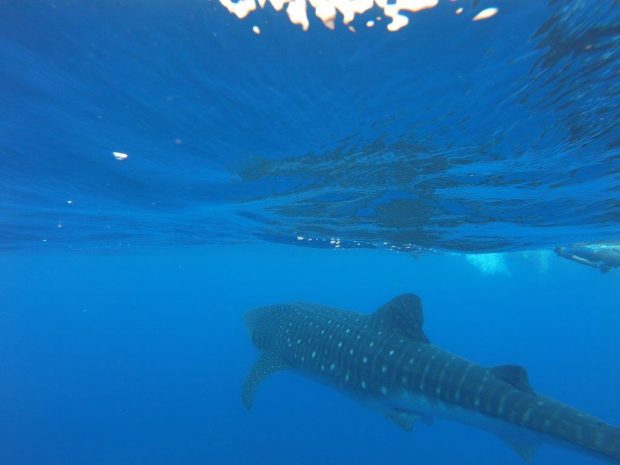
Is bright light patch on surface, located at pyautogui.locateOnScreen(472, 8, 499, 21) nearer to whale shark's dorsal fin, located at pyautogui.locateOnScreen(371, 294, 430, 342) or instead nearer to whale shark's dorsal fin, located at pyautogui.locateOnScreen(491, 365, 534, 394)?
whale shark's dorsal fin, located at pyautogui.locateOnScreen(371, 294, 430, 342)

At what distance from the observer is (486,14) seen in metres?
4.94

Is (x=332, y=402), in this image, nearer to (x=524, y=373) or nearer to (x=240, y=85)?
(x=524, y=373)

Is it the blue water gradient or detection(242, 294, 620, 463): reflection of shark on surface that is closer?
the blue water gradient

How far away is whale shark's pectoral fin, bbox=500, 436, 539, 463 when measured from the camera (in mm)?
6068

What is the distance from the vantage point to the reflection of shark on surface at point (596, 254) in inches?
885

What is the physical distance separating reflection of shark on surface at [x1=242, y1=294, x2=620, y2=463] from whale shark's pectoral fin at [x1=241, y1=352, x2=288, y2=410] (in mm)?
30

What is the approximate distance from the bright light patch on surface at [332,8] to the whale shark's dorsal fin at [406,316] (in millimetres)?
5215

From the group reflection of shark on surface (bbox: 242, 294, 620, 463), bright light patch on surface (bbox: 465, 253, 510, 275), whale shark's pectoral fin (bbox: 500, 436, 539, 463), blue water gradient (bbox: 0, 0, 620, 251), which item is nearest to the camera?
blue water gradient (bbox: 0, 0, 620, 251)

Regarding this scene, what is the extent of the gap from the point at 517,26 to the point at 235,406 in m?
32.0

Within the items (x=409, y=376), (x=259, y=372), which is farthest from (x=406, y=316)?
(x=259, y=372)

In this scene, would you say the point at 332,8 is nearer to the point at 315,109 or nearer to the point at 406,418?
the point at 315,109

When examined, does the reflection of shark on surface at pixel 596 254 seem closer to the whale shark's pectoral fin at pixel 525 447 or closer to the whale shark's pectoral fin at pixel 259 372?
the whale shark's pectoral fin at pixel 525 447

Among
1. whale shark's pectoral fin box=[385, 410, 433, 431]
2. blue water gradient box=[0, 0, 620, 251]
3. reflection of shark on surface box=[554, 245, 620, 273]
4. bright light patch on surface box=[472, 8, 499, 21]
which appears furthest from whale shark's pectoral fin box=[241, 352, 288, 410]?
reflection of shark on surface box=[554, 245, 620, 273]

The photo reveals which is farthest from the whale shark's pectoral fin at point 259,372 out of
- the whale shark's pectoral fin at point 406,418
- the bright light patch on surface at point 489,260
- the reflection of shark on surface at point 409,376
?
the bright light patch on surface at point 489,260
